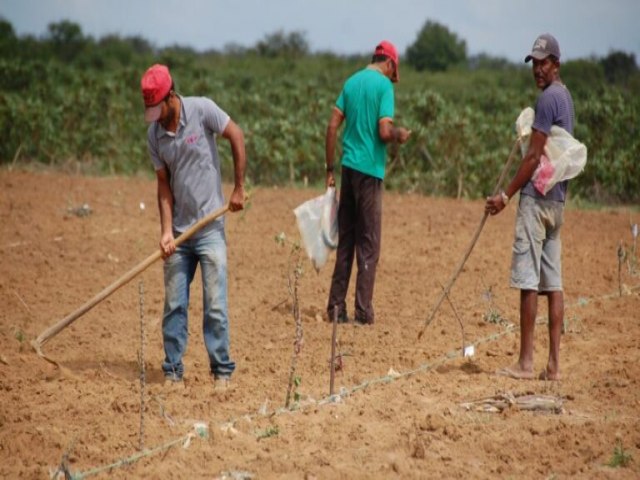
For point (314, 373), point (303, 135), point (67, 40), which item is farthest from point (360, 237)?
point (67, 40)

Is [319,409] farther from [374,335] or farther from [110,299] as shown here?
[110,299]

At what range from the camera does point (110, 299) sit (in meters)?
8.83

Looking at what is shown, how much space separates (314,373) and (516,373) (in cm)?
123

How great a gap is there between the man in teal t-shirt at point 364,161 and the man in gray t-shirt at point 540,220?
5.10 ft

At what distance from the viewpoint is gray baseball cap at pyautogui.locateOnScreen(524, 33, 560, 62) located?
611 cm

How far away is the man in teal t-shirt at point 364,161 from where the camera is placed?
25.4 ft

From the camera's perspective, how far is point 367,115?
775cm

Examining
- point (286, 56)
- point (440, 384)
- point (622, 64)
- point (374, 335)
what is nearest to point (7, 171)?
point (374, 335)

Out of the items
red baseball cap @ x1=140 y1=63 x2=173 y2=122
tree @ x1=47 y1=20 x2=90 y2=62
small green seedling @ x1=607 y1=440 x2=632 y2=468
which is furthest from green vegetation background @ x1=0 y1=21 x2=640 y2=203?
tree @ x1=47 y1=20 x2=90 y2=62

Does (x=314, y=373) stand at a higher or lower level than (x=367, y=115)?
lower

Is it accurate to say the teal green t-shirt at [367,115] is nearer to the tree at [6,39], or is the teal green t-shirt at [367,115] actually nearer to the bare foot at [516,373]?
the bare foot at [516,373]

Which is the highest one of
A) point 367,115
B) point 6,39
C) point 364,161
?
point 6,39

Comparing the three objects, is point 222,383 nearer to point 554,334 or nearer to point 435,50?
point 554,334

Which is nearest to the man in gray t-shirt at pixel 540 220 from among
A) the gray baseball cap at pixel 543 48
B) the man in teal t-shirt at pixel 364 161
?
the gray baseball cap at pixel 543 48
